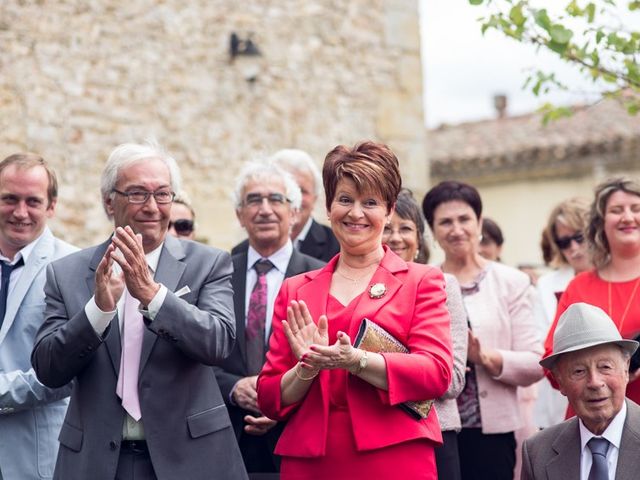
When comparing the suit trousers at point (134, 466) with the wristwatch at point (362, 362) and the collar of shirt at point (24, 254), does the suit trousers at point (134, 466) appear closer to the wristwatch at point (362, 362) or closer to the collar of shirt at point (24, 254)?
the wristwatch at point (362, 362)

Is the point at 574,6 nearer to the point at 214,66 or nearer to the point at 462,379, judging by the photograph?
the point at 462,379

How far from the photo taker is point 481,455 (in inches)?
206

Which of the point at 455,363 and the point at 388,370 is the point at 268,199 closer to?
the point at 455,363

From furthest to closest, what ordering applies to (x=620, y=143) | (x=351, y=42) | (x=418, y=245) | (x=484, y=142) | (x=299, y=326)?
(x=484, y=142) → (x=620, y=143) → (x=351, y=42) → (x=418, y=245) → (x=299, y=326)

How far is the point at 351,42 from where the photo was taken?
11227 millimetres

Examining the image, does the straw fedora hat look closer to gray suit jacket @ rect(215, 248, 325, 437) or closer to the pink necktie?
gray suit jacket @ rect(215, 248, 325, 437)

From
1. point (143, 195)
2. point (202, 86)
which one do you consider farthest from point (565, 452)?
point (202, 86)

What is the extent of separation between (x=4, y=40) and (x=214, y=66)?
2196mm

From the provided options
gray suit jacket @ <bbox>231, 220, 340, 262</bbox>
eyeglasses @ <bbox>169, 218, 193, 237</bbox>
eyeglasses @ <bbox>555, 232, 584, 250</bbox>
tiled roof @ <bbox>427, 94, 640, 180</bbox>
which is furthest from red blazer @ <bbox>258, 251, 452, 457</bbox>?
tiled roof @ <bbox>427, 94, 640, 180</bbox>

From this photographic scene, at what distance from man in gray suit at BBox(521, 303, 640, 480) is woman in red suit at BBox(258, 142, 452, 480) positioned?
0.59 metres

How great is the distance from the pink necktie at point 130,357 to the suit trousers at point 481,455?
1.86 metres

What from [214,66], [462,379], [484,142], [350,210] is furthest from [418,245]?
[484,142]

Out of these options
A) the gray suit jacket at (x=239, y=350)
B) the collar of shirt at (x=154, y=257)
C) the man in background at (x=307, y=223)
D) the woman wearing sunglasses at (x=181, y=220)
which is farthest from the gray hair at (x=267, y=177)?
the collar of shirt at (x=154, y=257)

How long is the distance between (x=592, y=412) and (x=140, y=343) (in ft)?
5.66
